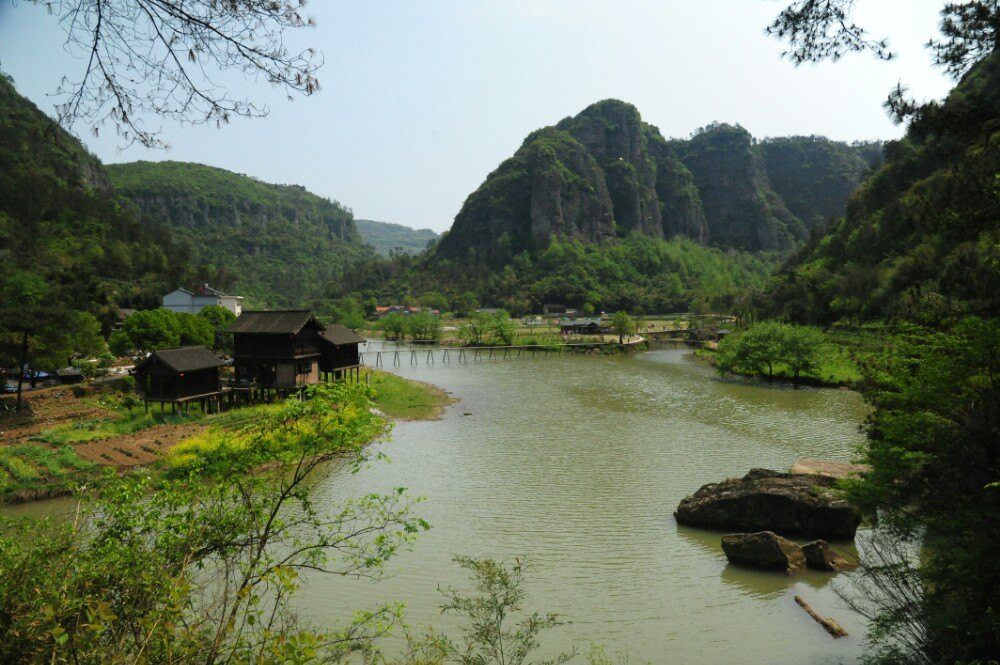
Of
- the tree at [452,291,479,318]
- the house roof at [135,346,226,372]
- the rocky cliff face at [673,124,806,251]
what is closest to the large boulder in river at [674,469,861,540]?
the house roof at [135,346,226,372]

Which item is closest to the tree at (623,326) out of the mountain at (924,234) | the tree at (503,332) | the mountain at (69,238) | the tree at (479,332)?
the tree at (503,332)

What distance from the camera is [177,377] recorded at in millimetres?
26922

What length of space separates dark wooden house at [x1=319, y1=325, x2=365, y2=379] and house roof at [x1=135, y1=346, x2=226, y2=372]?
606 cm

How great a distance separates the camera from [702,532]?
15742 millimetres

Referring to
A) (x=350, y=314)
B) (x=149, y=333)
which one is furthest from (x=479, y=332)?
(x=149, y=333)

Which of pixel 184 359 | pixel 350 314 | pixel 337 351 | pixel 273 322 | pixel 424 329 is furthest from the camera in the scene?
pixel 350 314

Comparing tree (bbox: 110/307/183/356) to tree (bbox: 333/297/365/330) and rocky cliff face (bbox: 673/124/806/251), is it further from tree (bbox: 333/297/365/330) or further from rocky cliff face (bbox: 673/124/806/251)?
rocky cliff face (bbox: 673/124/806/251)

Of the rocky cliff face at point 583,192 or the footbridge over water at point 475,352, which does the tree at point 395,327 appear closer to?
the footbridge over water at point 475,352

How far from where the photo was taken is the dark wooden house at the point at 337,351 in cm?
3459

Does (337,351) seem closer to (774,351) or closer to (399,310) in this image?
(774,351)

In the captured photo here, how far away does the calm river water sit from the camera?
11328 millimetres

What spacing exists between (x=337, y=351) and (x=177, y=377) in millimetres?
9725

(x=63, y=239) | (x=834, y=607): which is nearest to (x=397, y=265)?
(x=63, y=239)

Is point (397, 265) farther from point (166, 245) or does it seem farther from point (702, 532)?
point (702, 532)
